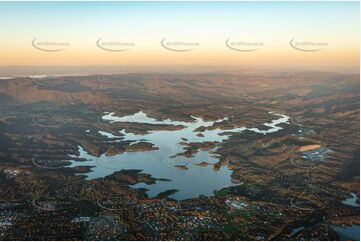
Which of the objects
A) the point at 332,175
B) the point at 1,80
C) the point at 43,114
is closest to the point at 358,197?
the point at 332,175

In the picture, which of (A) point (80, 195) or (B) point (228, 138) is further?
(B) point (228, 138)

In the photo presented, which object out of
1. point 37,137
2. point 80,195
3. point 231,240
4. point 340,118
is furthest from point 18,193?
point 340,118

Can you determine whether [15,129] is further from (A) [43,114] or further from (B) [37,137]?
(A) [43,114]

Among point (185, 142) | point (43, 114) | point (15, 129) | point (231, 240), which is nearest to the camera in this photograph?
point (231, 240)

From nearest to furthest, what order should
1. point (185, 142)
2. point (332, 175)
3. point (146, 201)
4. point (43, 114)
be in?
1. point (146, 201)
2. point (332, 175)
3. point (185, 142)
4. point (43, 114)

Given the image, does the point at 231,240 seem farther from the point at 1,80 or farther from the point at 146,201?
the point at 1,80

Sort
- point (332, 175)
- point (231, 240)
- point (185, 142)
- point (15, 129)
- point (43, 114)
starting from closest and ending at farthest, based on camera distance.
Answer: point (231, 240), point (332, 175), point (185, 142), point (15, 129), point (43, 114)

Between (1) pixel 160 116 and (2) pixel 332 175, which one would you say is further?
(1) pixel 160 116
